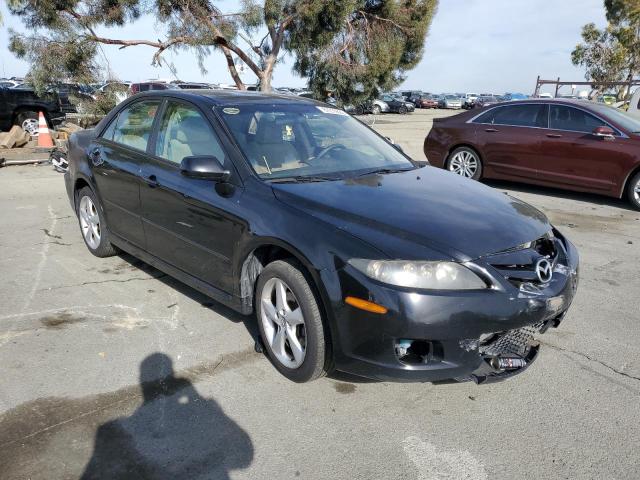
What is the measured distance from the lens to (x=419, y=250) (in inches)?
104

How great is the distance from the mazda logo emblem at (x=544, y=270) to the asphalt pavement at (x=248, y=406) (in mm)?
690

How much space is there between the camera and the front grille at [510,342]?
2.74m

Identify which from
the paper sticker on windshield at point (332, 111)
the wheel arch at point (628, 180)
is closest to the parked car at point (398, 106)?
the wheel arch at point (628, 180)

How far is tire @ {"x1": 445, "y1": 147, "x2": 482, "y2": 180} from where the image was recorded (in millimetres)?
9242

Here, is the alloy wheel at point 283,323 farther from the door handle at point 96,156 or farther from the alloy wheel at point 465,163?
the alloy wheel at point 465,163

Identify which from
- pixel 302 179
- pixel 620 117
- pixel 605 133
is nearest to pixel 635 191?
pixel 605 133

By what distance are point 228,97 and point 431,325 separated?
7.94ft

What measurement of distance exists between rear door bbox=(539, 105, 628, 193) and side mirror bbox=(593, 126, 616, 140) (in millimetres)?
51

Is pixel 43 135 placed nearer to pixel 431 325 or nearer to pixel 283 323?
Answer: pixel 283 323

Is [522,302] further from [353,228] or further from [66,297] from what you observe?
[66,297]

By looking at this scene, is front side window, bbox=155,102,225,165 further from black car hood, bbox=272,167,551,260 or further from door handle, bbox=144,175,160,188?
black car hood, bbox=272,167,551,260

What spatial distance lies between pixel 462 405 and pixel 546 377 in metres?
0.64

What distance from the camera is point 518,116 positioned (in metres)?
8.91

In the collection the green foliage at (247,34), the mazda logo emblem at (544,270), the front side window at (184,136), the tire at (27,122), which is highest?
the green foliage at (247,34)
